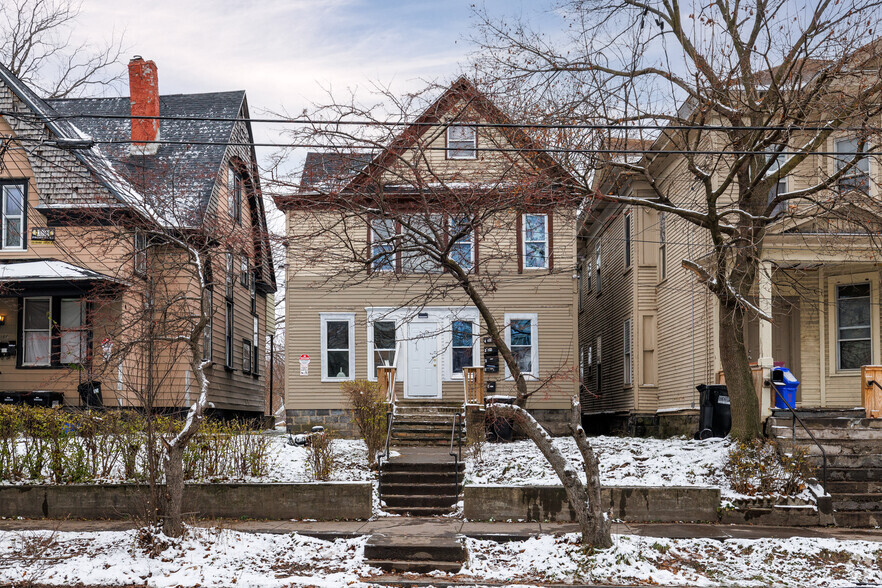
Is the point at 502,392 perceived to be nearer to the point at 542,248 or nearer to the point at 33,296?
the point at 542,248

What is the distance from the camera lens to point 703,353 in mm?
18797

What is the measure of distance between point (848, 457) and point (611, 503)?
13.7 feet

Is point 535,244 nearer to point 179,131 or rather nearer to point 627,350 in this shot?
point 627,350

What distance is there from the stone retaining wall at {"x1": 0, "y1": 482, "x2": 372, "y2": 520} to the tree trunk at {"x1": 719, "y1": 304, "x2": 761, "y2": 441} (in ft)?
21.6

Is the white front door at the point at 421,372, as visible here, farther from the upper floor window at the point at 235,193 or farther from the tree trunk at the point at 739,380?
the tree trunk at the point at 739,380

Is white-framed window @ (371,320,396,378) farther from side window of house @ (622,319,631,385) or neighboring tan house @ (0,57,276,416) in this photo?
side window of house @ (622,319,631,385)

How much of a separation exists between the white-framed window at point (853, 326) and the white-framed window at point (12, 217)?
19.6 metres

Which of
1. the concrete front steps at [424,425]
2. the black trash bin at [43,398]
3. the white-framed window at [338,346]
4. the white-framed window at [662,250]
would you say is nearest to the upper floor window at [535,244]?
the white-framed window at [662,250]

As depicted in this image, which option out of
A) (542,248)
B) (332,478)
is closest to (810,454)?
(332,478)

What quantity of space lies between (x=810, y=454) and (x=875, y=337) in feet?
17.4

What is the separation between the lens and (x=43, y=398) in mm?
19953

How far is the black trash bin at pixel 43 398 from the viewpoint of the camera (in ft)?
64.8

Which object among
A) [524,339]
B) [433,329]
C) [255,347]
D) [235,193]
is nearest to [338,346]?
[433,329]

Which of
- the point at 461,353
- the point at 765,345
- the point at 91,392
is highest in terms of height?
the point at 765,345
